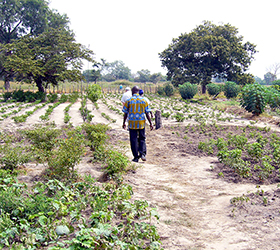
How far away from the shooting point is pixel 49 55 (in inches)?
1041

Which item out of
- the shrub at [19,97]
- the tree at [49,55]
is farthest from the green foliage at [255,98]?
the shrub at [19,97]

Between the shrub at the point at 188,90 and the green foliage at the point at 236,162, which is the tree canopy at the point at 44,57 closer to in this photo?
the shrub at the point at 188,90

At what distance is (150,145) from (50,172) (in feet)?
14.0

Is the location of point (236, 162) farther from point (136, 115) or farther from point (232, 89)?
point (232, 89)

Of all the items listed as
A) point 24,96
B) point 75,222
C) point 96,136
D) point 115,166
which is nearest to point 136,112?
point 96,136

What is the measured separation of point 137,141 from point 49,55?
24.0 m

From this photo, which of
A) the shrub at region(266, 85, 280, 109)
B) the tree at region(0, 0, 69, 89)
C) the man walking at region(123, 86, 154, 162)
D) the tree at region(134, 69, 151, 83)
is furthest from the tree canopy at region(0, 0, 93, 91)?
the tree at region(134, 69, 151, 83)

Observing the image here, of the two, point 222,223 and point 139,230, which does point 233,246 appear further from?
point 139,230

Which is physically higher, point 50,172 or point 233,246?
point 50,172

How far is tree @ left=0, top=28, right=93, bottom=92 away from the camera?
2489cm

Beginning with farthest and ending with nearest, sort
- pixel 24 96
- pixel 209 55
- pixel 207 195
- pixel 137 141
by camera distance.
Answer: pixel 209 55 < pixel 24 96 < pixel 137 141 < pixel 207 195

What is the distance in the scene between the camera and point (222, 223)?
3252 mm

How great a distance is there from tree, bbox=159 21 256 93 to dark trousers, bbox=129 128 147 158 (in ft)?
94.5

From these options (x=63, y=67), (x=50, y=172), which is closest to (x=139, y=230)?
(x=50, y=172)
